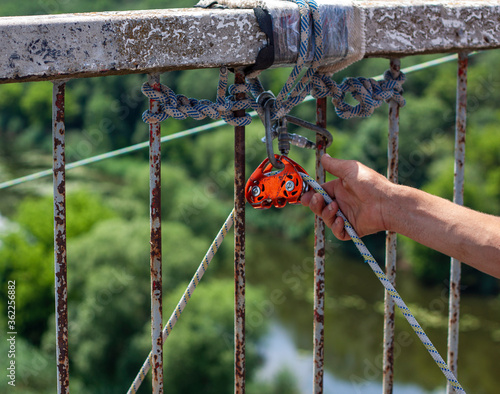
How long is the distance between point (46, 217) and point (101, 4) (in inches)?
196

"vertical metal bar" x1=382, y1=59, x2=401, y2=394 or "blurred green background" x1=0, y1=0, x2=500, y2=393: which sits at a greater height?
"vertical metal bar" x1=382, y1=59, x2=401, y2=394

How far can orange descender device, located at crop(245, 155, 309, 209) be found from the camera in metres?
0.90

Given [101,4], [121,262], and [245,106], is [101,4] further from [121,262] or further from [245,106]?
[245,106]

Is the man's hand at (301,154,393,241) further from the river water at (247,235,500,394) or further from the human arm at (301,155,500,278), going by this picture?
the river water at (247,235,500,394)

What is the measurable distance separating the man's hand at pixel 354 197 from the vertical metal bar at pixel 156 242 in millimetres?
220

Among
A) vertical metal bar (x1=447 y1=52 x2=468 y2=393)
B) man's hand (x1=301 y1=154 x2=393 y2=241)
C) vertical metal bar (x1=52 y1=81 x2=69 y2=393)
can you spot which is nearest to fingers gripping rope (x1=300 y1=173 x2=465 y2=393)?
man's hand (x1=301 y1=154 x2=393 y2=241)

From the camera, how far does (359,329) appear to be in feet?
40.5

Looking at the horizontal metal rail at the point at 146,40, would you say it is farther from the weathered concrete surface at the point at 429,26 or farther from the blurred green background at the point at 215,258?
the blurred green background at the point at 215,258

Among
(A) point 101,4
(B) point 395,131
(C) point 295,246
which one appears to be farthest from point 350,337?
(B) point 395,131

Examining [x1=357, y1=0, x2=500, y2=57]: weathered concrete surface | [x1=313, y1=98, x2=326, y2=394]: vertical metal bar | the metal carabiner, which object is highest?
[x1=357, y1=0, x2=500, y2=57]: weathered concrete surface

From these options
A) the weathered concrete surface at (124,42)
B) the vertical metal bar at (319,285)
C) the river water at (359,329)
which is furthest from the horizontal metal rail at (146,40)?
the river water at (359,329)

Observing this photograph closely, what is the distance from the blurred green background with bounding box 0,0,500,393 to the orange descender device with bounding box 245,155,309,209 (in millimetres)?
9998

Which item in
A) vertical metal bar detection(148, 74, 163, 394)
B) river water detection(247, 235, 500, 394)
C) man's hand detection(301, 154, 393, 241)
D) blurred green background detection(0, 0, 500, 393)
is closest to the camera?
vertical metal bar detection(148, 74, 163, 394)

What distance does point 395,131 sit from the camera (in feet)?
3.27
